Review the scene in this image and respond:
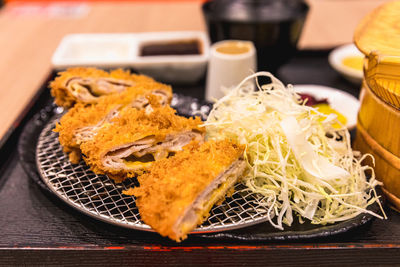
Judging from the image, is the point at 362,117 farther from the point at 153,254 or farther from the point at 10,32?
the point at 10,32

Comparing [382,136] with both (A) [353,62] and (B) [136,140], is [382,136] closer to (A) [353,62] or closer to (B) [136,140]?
(B) [136,140]

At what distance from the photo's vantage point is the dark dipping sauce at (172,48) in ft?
9.46

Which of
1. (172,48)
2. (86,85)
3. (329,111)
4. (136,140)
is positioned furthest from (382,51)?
(172,48)

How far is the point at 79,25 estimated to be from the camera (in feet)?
12.1

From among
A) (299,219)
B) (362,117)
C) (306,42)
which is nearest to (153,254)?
(299,219)

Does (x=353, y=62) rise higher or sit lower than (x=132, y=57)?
lower

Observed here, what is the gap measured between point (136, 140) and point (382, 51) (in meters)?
1.09

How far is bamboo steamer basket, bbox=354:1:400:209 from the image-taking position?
141 cm

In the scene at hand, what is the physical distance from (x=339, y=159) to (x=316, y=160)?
7.5 inches

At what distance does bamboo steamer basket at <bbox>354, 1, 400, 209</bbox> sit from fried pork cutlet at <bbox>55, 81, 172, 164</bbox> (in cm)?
101

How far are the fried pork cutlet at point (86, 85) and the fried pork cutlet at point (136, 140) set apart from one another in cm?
35

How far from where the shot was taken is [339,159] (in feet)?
5.72

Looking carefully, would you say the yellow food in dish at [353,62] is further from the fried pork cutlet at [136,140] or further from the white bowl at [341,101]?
the fried pork cutlet at [136,140]

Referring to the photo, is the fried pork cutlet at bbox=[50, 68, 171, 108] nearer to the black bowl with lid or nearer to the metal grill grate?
the metal grill grate
